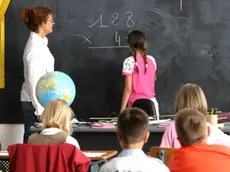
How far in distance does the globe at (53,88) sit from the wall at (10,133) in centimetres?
206

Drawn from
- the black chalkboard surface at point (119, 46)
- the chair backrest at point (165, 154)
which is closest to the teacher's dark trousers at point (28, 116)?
the black chalkboard surface at point (119, 46)

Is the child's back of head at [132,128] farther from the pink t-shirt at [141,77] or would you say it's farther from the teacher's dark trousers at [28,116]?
the teacher's dark trousers at [28,116]

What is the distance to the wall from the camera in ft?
23.7

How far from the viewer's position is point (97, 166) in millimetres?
4254

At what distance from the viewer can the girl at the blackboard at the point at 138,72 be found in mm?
6219

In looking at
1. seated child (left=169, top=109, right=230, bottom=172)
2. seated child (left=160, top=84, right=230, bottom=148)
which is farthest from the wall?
seated child (left=169, top=109, right=230, bottom=172)

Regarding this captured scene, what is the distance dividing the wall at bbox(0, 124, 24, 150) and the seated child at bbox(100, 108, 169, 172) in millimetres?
4069

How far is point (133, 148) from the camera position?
127 inches

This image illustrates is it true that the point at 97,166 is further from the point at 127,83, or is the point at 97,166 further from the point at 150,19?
the point at 150,19

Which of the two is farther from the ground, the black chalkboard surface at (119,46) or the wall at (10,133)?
the black chalkboard surface at (119,46)

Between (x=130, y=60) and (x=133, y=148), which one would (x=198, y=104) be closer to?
(x=133, y=148)

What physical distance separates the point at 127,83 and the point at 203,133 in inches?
118

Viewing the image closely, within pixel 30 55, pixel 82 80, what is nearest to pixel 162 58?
pixel 82 80

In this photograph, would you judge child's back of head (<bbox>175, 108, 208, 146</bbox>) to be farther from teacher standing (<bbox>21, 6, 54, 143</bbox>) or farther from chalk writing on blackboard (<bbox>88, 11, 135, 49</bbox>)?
chalk writing on blackboard (<bbox>88, 11, 135, 49</bbox>)
